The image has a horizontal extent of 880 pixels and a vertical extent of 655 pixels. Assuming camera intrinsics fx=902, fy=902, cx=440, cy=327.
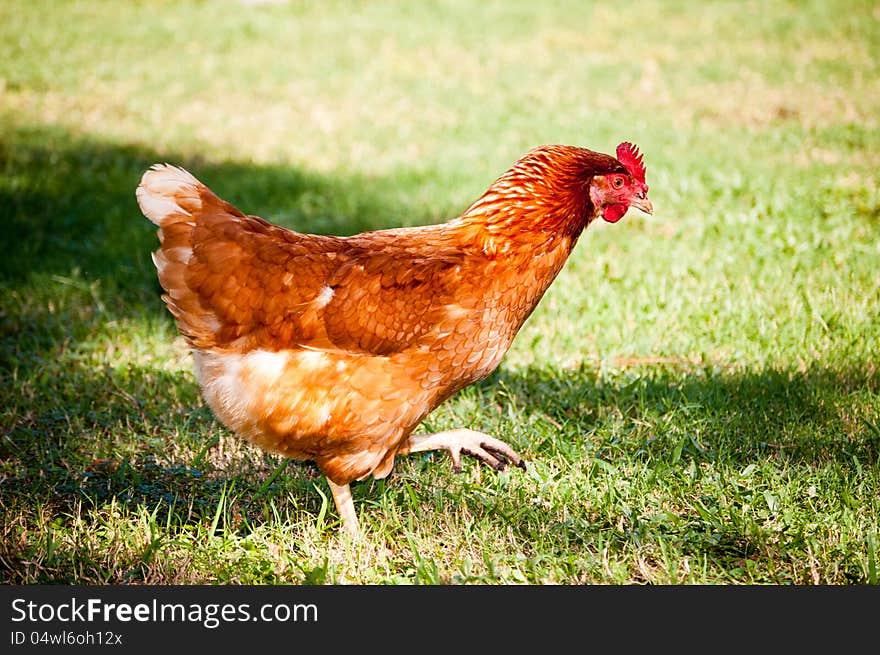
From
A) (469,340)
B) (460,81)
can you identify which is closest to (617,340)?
(469,340)

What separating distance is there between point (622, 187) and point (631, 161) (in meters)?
0.13

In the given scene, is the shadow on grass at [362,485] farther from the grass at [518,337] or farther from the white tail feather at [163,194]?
the white tail feather at [163,194]

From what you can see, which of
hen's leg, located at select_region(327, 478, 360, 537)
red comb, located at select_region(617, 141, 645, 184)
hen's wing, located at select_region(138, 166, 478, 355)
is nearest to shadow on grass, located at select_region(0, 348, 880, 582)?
hen's leg, located at select_region(327, 478, 360, 537)

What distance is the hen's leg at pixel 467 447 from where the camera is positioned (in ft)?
13.7

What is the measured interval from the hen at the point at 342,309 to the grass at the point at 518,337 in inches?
19.0

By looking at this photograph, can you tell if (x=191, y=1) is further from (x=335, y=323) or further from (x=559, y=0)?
(x=335, y=323)

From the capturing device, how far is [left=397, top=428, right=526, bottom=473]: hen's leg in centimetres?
417

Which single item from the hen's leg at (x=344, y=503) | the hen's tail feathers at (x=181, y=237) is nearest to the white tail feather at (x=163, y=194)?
the hen's tail feathers at (x=181, y=237)

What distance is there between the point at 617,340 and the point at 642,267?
1.17 m

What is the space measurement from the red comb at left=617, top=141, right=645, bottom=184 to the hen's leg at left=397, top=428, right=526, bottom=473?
1357mm

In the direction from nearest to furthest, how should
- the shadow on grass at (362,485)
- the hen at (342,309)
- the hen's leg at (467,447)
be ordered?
the hen at (342,309) → the shadow on grass at (362,485) → the hen's leg at (467,447)

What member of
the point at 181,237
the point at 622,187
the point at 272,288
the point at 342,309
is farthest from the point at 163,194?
the point at 622,187

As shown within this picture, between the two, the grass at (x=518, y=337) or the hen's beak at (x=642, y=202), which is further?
the hen's beak at (x=642, y=202)

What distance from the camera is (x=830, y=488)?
3818mm
